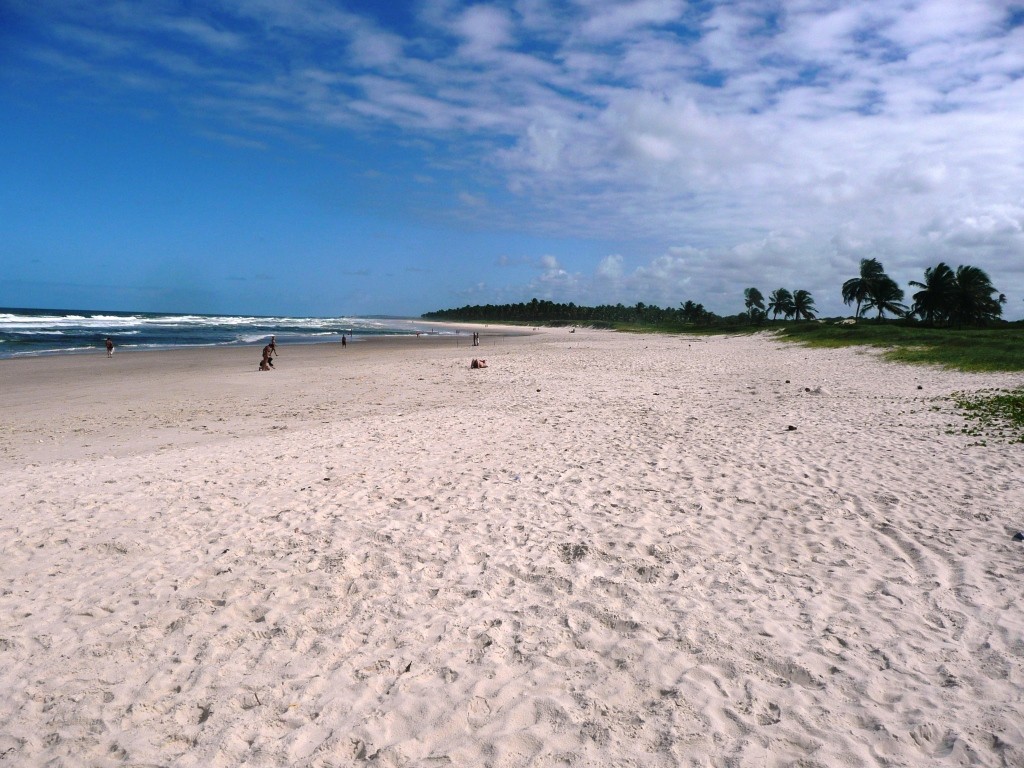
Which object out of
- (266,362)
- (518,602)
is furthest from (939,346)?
(266,362)

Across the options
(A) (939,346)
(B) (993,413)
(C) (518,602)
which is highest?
(A) (939,346)

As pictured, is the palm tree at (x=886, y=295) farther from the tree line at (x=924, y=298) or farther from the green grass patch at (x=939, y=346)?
the green grass patch at (x=939, y=346)

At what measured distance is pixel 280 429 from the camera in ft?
43.0

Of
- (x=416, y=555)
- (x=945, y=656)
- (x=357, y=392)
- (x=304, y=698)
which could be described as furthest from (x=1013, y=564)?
(x=357, y=392)

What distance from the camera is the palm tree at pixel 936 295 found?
59.5m

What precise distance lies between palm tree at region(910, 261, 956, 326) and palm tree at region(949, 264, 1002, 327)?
1.87 feet

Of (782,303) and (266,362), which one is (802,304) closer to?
(782,303)

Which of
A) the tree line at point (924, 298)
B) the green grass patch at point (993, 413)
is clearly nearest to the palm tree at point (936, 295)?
the tree line at point (924, 298)

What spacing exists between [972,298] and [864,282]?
45.2 ft

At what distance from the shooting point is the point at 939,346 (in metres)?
30.4

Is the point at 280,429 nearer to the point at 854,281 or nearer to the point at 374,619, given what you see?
the point at 374,619

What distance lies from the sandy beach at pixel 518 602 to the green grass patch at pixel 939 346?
14.0 meters

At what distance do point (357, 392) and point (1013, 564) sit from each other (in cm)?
1681

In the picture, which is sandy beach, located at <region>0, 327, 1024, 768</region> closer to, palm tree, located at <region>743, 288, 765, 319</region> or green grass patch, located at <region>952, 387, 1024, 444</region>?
green grass patch, located at <region>952, 387, 1024, 444</region>
